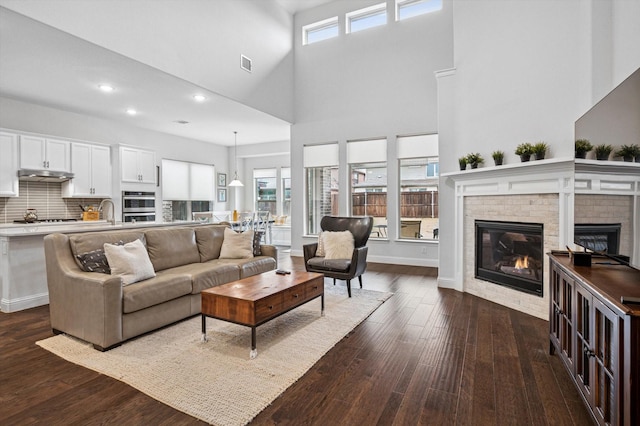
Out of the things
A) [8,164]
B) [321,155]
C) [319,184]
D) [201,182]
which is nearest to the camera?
[8,164]

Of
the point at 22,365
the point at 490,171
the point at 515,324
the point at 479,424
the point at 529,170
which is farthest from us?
→ the point at 490,171

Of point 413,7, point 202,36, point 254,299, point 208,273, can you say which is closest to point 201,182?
point 202,36

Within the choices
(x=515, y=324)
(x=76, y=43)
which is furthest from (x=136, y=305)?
(x=515, y=324)

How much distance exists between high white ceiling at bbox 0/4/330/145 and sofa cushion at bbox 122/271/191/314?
283cm

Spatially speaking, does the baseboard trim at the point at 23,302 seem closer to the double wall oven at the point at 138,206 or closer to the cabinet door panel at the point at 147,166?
the double wall oven at the point at 138,206

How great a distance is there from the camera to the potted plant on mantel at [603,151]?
1.98 m

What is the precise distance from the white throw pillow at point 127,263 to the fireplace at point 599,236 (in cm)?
360

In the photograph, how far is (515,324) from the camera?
337 centimetres

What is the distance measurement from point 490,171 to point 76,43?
16.4 ft

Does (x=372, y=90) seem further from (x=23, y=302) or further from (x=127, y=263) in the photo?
(x=23, y=302)

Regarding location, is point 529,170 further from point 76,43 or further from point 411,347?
point 76,43

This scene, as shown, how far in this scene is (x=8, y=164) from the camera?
5328 mm

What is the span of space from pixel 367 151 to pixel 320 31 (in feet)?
9.70

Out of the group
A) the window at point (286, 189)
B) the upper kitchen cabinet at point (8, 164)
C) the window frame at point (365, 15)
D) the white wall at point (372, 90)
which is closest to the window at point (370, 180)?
the white wall at point (372, 90)
